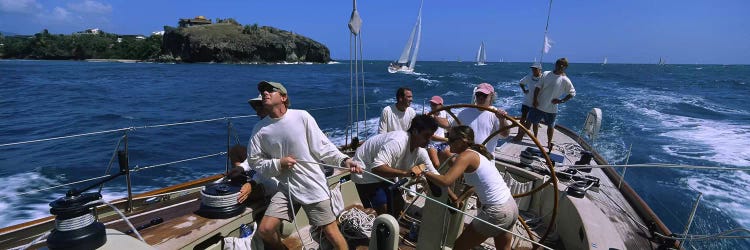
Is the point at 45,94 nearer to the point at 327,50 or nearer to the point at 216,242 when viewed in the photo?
the point at 216,242

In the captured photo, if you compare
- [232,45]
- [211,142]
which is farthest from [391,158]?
[232,45]

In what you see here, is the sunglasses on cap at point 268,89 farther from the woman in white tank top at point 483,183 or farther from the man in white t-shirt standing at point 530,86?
the man in white t-shirt standing at point 530,86

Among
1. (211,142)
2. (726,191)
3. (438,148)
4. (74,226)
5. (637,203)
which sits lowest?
(726,191)

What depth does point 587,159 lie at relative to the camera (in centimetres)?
454

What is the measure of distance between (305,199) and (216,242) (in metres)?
0.66

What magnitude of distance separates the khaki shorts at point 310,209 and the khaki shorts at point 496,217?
3.41 feet

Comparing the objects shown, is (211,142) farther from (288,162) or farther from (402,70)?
(402,70)

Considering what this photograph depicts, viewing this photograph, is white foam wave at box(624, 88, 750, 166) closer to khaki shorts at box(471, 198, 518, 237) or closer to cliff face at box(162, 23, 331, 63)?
khaki shorts at box(471, 198, 518, 237)

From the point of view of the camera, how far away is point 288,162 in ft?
7.69

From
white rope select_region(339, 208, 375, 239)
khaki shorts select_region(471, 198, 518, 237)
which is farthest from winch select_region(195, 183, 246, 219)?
khaki shorts select_region(471, 198, 518, 237)

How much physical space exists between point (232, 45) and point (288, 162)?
259 feet

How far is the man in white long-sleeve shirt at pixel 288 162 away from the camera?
2.40 m

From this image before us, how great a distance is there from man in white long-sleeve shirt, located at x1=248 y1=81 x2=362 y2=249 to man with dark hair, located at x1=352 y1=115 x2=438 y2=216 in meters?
0.34

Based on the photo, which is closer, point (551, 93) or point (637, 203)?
point (637, 203)
